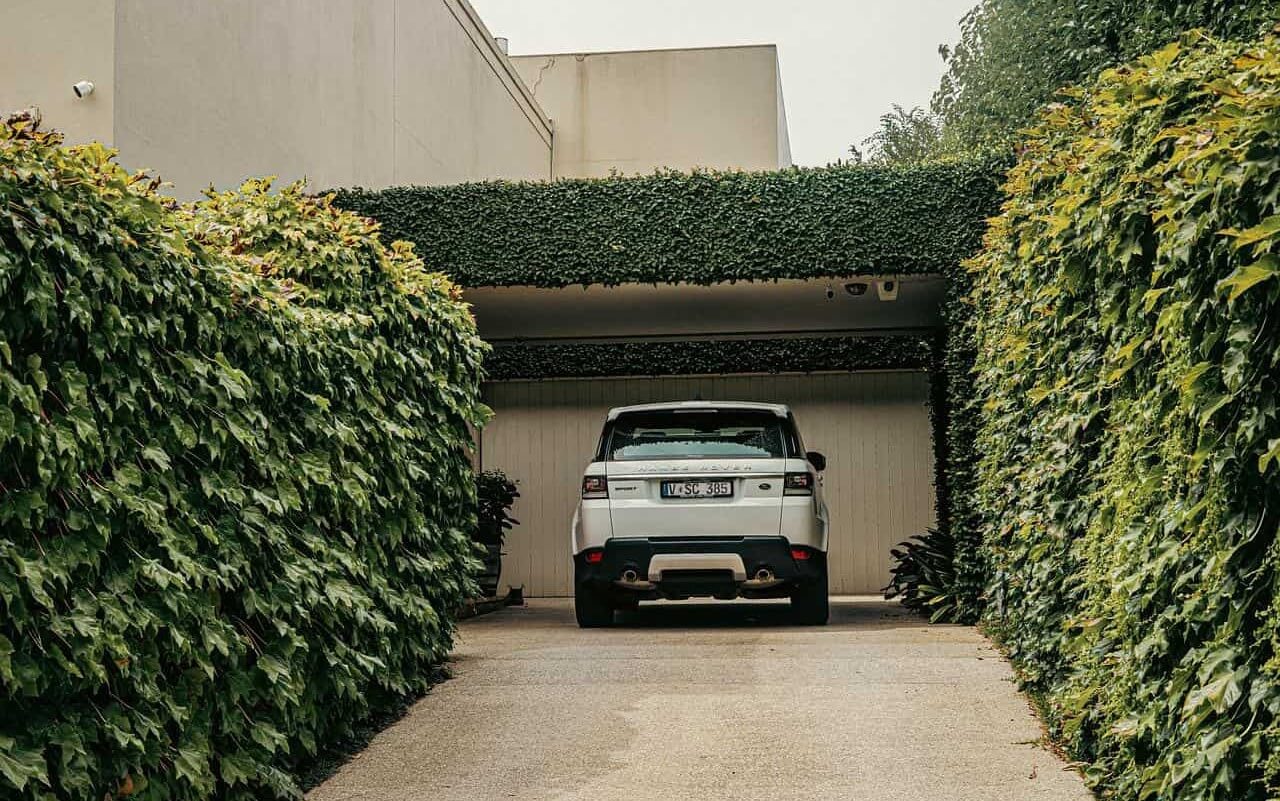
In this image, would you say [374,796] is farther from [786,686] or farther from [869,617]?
[869,617]

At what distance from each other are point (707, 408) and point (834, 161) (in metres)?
2.69

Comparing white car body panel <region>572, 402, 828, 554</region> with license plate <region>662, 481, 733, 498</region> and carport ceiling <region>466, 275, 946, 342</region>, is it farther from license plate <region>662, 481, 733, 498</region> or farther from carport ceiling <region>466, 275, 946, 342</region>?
carport ceiling <region>466, 275, 946, 342</region>

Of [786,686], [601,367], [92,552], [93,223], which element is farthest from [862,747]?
[601,367]

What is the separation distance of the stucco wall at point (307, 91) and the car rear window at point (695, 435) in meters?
3.90

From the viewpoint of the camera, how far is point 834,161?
11500 millimetres

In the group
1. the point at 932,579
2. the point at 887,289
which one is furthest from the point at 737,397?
the point at 932,579

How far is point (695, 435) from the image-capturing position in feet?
33.8

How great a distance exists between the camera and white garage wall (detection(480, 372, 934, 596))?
1602 cm

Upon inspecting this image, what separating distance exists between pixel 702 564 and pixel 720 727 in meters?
3.36

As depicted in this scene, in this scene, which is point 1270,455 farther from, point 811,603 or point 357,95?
point 357,95

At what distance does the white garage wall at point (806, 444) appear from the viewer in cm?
1602

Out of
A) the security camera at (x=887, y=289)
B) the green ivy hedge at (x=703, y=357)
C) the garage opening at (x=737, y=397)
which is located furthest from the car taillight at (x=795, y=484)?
the green ivy hedge at (x=703, y=357)

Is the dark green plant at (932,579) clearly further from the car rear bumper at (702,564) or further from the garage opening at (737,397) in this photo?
the garage opening at (737,397)

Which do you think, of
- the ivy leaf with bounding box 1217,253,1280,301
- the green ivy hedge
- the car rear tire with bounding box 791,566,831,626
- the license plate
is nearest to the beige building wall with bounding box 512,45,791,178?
the green ivy hedge
